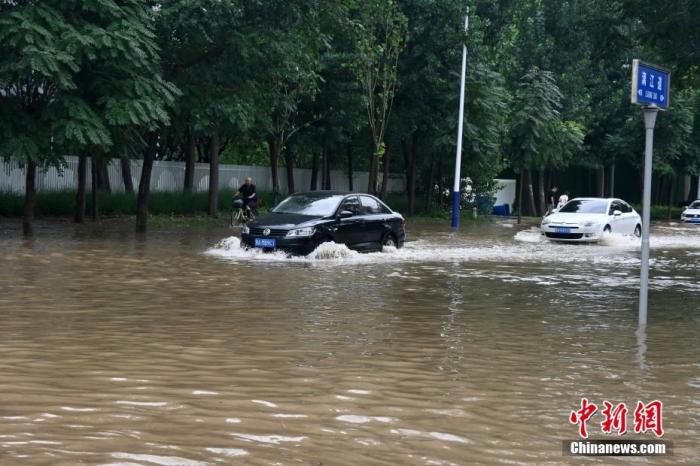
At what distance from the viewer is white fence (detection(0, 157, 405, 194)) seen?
108 feet

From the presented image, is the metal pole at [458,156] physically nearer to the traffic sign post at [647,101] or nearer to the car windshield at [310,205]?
the car windshield at [310,205]

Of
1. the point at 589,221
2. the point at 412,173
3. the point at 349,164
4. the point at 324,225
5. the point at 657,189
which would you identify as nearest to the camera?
the point at 324,225

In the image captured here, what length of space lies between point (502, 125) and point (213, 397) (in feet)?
122

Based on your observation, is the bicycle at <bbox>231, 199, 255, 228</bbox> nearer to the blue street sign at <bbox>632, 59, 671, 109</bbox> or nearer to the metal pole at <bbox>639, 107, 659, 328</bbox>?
the metal pole at <bbox>639, 107, 659, 328</bbox>

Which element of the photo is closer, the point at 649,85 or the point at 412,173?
the point at 649,85

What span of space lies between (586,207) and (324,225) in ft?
40.5

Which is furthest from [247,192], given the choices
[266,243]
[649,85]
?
[649,85]

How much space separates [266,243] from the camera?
20234 mm

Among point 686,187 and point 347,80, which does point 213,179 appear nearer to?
point 347,80

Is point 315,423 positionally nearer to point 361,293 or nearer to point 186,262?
point 361,293

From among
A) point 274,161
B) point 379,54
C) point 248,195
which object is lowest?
point 248,195

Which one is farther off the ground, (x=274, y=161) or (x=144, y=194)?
(x=274, y=161)

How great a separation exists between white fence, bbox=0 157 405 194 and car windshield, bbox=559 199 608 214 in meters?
12.7

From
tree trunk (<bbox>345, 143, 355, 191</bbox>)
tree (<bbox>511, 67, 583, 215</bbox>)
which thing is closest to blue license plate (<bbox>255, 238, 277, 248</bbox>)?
tree (<bbox>511, 67, 583, 215</bbox>)
